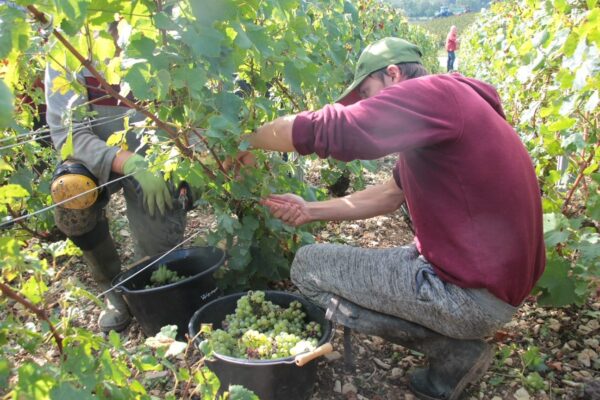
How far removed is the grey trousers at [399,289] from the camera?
6.04 feet

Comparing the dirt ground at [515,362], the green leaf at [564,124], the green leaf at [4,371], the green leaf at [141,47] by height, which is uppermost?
the green leaf at [141,47]

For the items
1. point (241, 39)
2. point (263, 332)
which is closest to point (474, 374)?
point (263, 332)

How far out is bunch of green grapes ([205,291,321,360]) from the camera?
1853 mm

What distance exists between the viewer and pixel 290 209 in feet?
7.13

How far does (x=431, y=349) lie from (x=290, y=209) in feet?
2.58

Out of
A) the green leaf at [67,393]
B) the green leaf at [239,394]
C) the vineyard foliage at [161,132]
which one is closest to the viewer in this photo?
the green leaf at [67,393]

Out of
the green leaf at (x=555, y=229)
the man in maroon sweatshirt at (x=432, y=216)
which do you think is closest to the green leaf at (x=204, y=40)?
the man in maroon sweatshirt at (x=432, y=216)

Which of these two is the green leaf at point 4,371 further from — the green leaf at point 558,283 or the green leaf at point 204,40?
the green leaf at point 558,283

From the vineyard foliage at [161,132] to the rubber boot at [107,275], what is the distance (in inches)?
11.3

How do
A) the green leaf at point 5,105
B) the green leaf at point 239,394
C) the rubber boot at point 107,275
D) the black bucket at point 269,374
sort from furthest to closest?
the rubber boot at point 107,275, the black bucket at point 269,374, the green leaf at point 239,394, the green leaf at point 5,105

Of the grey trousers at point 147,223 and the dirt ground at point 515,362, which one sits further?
the grey trousers at point 147,223

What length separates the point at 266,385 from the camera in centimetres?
179

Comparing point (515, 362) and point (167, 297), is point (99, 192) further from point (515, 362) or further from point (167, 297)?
point (515, 362)

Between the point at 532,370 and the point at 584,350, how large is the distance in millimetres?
287
